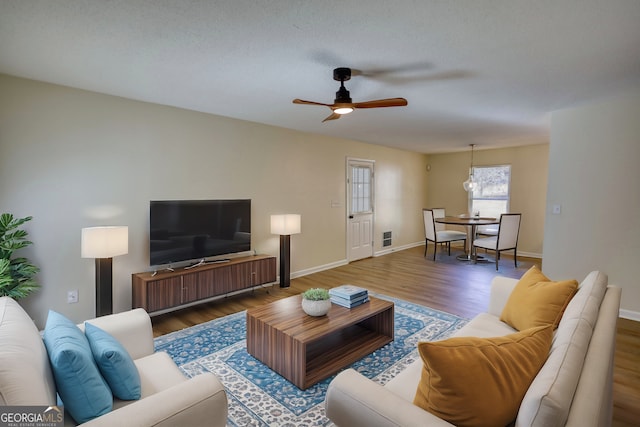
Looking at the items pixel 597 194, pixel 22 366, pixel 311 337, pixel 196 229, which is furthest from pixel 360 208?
pixel 22 366

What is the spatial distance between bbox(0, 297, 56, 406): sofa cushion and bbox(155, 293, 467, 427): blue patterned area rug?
112cm

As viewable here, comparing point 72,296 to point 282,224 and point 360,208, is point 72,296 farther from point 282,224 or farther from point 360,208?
point 360,208

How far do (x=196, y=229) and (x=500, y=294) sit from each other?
10.3 feet

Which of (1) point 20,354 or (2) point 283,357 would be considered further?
(2) point 283,357

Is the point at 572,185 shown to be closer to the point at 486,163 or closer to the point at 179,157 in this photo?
the point at 486,163

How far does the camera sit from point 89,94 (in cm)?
313

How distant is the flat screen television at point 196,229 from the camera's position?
3.46 m

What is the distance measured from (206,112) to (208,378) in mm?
3391

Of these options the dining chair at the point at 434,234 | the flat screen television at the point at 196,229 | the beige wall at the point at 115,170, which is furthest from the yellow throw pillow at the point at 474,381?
the dining chair at the point at 434,234

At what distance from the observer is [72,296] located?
312cm

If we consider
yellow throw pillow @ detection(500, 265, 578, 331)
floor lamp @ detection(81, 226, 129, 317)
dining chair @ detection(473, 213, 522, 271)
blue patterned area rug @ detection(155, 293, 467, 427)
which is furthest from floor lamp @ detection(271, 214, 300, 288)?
dining chair @ detection(473, 213, 522, 271)

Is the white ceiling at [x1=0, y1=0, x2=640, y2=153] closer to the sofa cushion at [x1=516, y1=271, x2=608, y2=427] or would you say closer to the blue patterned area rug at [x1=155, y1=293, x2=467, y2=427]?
the sofa cushion at [x1=516, y1=271, x2=608, y2=427]

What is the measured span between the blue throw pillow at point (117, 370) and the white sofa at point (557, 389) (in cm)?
85

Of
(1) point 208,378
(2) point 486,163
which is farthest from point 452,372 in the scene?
(2) point 486,163
